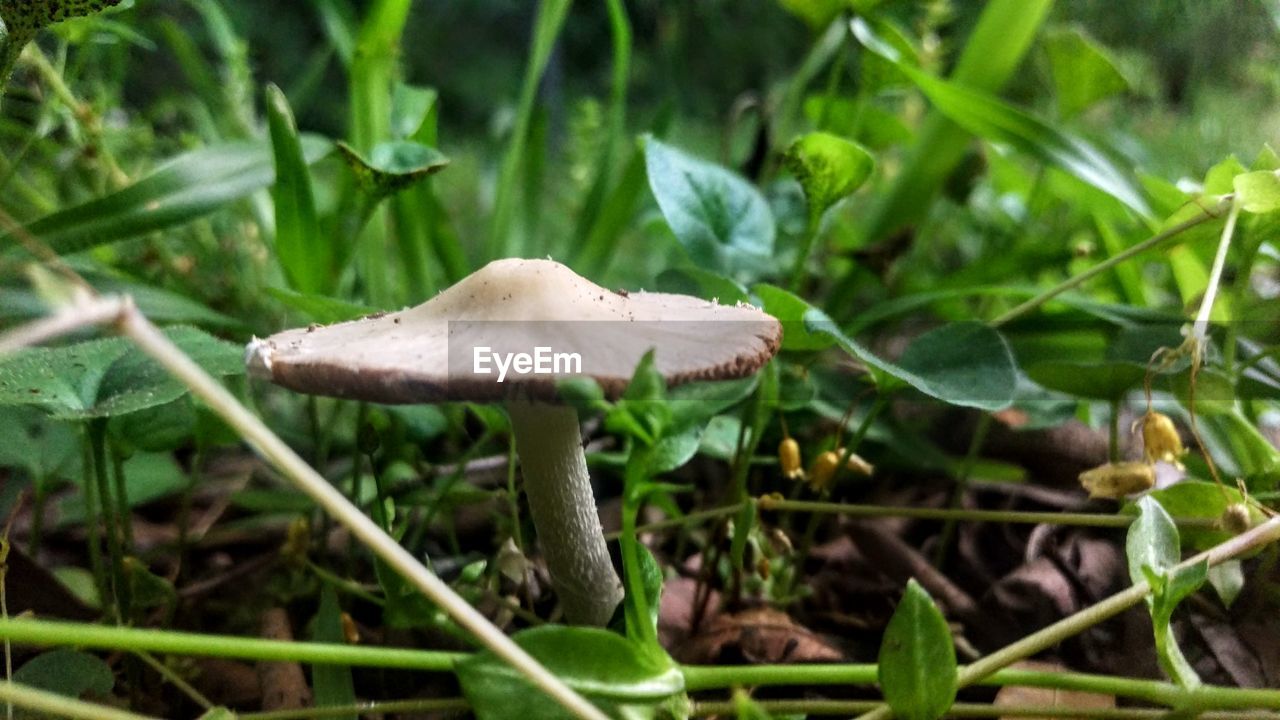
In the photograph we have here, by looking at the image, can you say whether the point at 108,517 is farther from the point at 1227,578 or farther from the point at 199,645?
the point at 1227,578

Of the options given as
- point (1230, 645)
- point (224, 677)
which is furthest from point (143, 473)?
point (1230, 645)

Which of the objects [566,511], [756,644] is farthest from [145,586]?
[756,644]

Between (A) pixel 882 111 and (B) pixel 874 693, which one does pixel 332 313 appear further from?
(A) pixel 882 111

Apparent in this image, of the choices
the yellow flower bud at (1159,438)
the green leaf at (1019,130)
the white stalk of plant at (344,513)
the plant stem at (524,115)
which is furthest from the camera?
the plant stem at (524,115)

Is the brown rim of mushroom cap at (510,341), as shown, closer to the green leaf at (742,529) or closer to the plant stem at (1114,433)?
the green leaf at (742,529)

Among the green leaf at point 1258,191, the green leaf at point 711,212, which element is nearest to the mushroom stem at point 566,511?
the green leaf at point 711,212

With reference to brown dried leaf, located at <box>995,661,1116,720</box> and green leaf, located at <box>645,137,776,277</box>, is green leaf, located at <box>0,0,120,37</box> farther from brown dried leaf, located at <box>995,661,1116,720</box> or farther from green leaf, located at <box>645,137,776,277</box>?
brown dried leaf, located at <box>995,661,1116,720</box>
